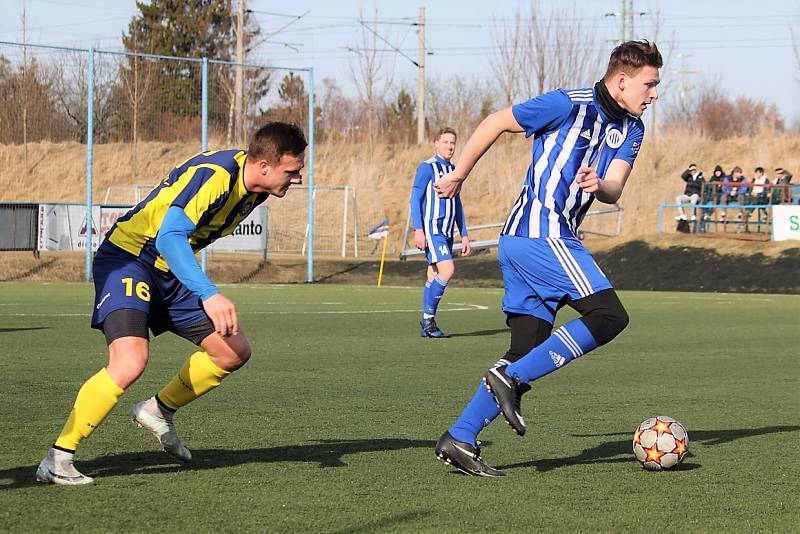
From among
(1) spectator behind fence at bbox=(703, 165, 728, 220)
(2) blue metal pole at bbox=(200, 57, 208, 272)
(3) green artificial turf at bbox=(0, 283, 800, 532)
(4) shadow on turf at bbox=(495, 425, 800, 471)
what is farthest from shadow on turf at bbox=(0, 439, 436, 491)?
(1) spectator behind fence at bbox=(703, 165, 728, 220)

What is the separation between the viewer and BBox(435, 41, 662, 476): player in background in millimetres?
5656

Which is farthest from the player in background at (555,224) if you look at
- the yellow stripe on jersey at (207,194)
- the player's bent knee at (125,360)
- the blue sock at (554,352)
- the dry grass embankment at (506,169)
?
the dry grass embankment at (506,169)

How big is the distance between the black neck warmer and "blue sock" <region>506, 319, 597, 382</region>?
39.2 inches

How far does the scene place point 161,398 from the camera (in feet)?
19.6

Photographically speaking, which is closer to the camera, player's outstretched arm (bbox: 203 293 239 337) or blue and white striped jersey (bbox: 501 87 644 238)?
player's outstretched arm (bbox: 203 293 239 337)

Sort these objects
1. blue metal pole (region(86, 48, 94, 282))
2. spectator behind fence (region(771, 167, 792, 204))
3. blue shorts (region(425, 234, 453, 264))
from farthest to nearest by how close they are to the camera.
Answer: spectator behind fence (region(771, 167, 792, 204)) → blue metal pole (region(86, 48, 94, 282)) → blue shorts (region(425, 234, 453, 264))

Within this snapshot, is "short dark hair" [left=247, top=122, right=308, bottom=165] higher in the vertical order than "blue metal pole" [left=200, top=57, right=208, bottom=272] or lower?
lower

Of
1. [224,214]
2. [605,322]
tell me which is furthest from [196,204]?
[605,322]

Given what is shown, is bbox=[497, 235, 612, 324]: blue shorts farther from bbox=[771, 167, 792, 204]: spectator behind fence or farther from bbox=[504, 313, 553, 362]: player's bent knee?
bbox=[771, 167, 792, 204]: spectator behind fence

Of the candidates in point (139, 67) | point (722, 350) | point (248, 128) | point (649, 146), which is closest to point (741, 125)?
point (649, 146)

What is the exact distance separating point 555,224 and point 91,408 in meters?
2.25

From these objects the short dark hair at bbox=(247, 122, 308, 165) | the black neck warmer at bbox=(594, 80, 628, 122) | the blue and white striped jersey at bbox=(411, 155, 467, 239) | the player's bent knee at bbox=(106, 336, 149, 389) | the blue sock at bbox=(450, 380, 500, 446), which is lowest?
the blue sock at bbox=(450, 380, 500, 446)

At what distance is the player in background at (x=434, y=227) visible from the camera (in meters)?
13.6

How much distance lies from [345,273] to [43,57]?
8028mm
